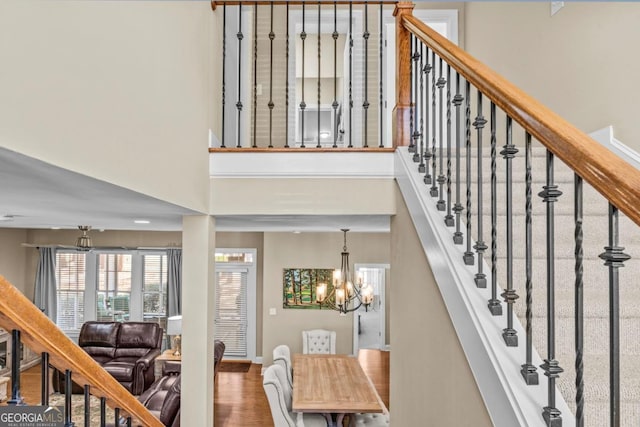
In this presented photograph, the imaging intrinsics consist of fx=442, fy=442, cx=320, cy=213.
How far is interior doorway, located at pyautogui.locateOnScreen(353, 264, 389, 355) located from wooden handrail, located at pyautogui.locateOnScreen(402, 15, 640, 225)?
7.59 metres

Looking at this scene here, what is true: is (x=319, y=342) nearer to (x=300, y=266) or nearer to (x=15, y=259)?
(x=300, y=266)

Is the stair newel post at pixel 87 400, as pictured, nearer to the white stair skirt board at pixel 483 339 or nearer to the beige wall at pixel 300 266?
the white stair skirt board at pixel 483 339

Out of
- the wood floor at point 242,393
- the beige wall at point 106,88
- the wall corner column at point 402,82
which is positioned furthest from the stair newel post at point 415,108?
the wood floor at point 242,393

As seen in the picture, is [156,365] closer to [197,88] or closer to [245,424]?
[245,424]

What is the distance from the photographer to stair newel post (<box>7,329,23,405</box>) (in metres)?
0.90

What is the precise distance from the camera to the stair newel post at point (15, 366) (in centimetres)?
90

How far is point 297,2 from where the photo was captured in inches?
108

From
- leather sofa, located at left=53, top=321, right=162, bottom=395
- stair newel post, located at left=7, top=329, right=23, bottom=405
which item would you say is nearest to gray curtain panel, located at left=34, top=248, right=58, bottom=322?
leather sofa, located at left=53, top=321, right=162, bottom=395

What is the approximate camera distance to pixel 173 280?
880 centimetres

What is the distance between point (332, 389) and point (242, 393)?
2.39 m

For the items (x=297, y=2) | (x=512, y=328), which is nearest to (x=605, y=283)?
(x=512, y=328)

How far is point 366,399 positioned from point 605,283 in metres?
3.52

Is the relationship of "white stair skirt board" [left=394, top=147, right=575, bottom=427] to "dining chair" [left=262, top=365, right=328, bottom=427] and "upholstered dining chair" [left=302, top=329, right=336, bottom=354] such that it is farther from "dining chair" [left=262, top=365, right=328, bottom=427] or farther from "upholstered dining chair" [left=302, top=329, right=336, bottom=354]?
"upholstered dining chair" [left=302, top=329, right=336, bottom=354]

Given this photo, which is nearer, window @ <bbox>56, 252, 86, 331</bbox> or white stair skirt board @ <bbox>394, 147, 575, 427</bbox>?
white stair skirt board @ <bbox>394, 147, 575, 427</bbox>
